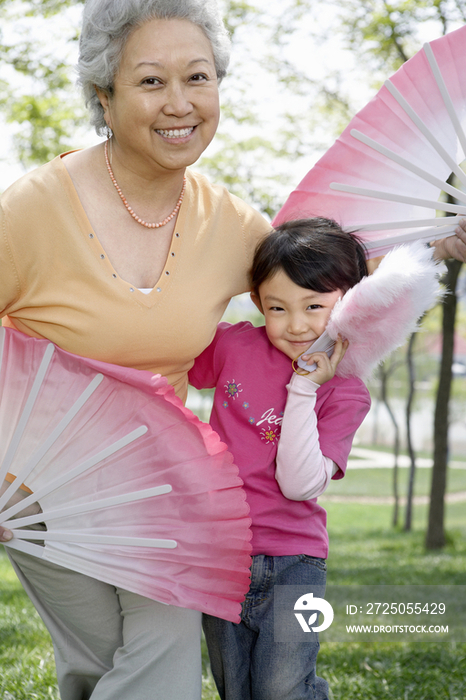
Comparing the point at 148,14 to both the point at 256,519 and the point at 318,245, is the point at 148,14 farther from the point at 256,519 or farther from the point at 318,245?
the point at 256,519

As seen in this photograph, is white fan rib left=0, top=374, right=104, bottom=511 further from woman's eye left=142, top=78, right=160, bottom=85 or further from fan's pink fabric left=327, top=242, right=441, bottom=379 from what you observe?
woman's eye left=142, top=78, right=160, bottom=85

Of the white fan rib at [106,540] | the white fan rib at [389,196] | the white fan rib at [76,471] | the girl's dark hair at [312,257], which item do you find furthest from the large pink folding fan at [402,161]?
the white fan rib at [106,540]

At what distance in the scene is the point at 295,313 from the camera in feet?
7.82

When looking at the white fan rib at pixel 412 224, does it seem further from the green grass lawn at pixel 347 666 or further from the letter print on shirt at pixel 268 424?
the green grass lawn at pixel 347 666

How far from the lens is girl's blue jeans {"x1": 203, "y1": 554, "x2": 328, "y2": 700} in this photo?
2.25 metres

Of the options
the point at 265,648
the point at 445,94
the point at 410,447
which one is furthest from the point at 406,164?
the point at 410,447

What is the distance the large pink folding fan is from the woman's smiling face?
663 millimetres

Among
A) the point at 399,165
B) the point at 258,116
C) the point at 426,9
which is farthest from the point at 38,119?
the point at 399,165

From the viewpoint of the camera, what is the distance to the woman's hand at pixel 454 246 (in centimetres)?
244

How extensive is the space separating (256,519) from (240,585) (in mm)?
220

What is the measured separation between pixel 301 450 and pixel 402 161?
112 centimetres

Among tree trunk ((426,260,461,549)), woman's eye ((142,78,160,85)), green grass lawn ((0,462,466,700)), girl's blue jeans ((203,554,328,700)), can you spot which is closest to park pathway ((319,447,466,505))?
tree trunk ((426,260,461,549))

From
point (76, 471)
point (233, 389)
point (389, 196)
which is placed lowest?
point (76, 471)

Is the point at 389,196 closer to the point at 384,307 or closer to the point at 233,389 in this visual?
the point at 384,307
